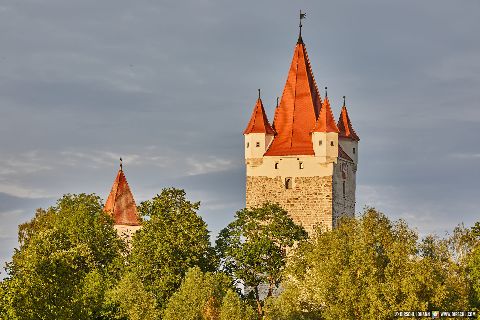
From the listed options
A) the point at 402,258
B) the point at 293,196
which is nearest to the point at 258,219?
the point at 293,196

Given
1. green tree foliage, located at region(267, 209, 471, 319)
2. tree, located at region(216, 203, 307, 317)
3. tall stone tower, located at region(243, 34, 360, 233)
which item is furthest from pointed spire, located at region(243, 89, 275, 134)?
green tree foliage, located at region(267, 209, 471, 319)

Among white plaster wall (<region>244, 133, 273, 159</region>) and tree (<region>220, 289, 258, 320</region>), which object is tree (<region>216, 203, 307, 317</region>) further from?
tree (<region>220, 289, 258, 320</region>)

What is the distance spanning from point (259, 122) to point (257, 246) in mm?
16907

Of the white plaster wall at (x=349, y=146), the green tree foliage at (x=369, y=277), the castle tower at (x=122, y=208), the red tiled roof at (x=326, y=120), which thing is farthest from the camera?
the castle tower at (x=122, y=208)

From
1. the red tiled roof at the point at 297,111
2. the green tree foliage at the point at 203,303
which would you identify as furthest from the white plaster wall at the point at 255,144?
the green tree foliage at the point at 203,303

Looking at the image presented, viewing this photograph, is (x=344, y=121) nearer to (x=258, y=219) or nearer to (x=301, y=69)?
(x=301, y=69)

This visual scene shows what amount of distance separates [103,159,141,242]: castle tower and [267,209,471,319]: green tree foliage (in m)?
31.6

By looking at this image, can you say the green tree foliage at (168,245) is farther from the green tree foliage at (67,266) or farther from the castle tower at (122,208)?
the castle tower at (122,208)

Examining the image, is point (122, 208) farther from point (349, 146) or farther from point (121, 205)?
point (349, 146)

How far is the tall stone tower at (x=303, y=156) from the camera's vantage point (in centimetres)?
10306

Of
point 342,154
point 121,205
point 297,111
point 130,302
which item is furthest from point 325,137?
point 130,302

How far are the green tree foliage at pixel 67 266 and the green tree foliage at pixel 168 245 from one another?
2886 millimetres

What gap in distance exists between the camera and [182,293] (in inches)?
3034

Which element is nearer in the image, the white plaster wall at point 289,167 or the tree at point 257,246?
the tree at point 257,246
